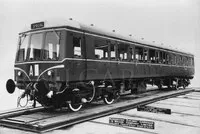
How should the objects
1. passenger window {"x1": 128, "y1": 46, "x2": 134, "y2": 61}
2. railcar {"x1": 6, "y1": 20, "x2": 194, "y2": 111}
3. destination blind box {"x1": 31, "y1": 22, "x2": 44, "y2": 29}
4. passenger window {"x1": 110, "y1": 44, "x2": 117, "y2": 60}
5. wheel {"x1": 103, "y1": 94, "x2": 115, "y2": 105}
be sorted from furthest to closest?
1. passenger window {"x1": 128, "y1": 46, "x2": 134, "y2": 61}
2. wheel {"x1": 103, "y1": 94, "x2": 115, "y2": 105}
3. passenger window {"x1": 110, "y1": 44, "x2": 117, "y2": 60}
4. destination blind box {"x1": 31, "y1": 22, "x2": 44, "y2": 29}
5. railcar {"x1": 6, "y1": 20, "x2": 194, "y2": 111}

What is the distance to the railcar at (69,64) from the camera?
8250 millimetres

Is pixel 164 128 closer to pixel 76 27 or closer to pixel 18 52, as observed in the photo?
pixel 76 27

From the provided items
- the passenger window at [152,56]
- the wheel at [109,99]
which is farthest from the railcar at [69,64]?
the passenger window at [152,56]

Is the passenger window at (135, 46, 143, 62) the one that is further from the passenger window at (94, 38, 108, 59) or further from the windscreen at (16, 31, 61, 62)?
the windscreen at (16, 31, 61, 62)

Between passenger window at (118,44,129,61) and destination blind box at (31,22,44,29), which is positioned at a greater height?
destination blind box at (31,22,44,29)

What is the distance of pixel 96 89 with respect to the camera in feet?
32.6

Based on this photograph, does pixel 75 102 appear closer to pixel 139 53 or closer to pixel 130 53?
pixel 130 53

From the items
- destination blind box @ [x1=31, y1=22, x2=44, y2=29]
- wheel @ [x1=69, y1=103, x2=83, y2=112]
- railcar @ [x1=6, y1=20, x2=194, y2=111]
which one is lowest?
wheel @ [x1=69, y1=103, x2=83, y2=112]

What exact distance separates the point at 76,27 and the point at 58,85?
2.04 metres

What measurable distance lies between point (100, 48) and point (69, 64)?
2.00 m

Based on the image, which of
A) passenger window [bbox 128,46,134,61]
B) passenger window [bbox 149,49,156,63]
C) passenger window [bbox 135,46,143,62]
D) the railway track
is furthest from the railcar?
passenger window [bbox 149,49,156,63]

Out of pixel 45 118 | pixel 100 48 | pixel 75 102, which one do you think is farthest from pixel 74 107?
pixel 100 48

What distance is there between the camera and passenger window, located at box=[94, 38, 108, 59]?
972cm

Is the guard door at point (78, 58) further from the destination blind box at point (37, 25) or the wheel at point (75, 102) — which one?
the destination blind box at point (37, 25)
